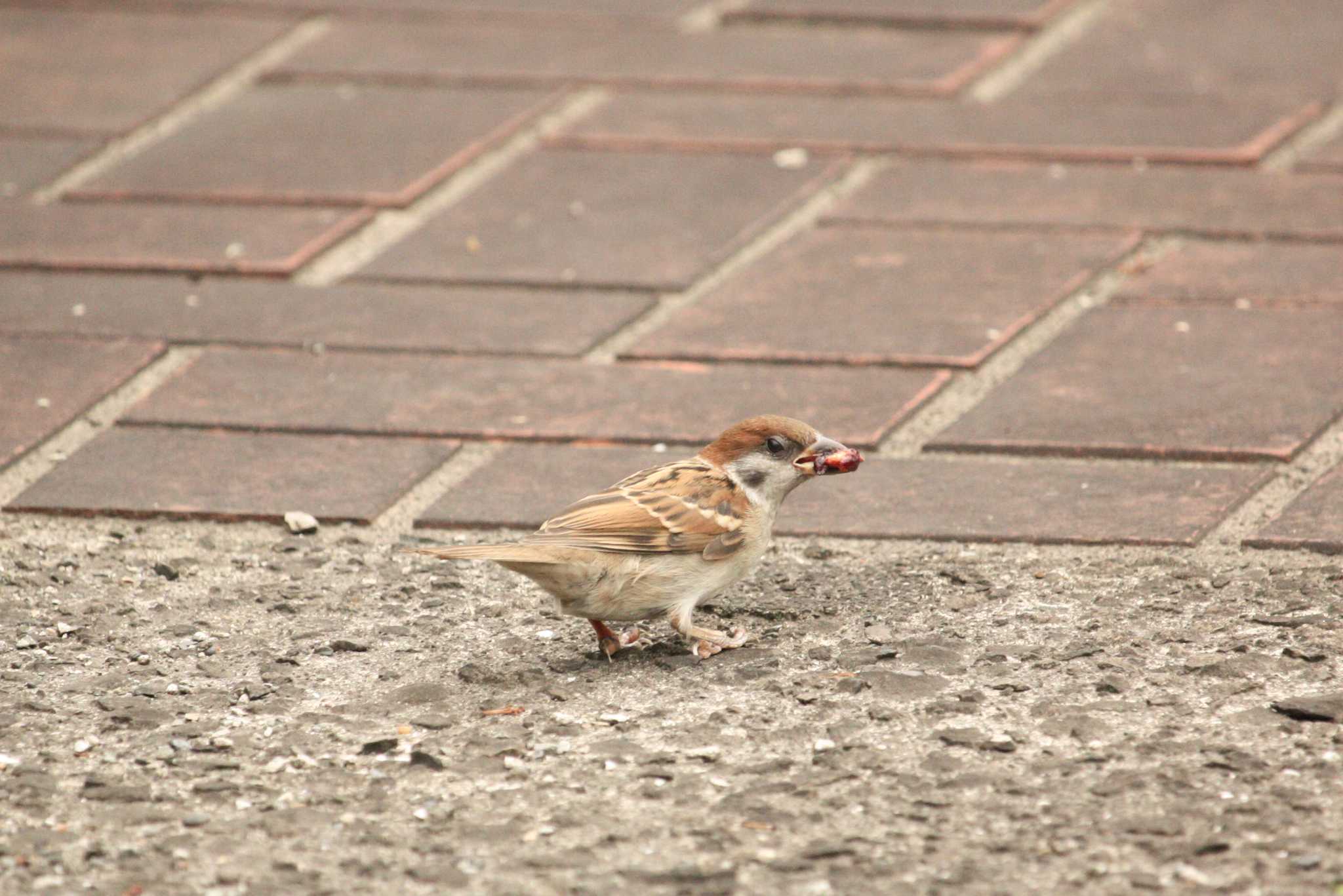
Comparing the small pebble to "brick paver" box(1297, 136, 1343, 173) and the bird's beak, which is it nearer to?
the bird's beak

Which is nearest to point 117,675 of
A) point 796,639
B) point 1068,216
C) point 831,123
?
point 796,639

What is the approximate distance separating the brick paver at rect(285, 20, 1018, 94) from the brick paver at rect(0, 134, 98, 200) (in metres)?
1.02

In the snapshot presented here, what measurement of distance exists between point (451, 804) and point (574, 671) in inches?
25.6

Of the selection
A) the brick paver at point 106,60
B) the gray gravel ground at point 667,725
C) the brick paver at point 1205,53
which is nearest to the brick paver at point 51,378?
the gray gravel ground at point 667,725

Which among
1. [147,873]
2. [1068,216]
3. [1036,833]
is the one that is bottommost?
[147,873]

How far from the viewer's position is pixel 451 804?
12.0 ft

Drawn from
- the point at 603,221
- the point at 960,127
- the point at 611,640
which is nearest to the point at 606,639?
the point at 611,640

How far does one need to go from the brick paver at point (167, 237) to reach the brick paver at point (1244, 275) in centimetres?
241

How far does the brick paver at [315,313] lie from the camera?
598 cm

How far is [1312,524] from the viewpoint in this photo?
4.75 meters

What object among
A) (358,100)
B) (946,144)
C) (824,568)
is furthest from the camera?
(358,100)

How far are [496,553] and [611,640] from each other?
15.2 inches

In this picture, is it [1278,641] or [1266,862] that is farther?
[1278,641]

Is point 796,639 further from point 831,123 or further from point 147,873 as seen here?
point 831,123
